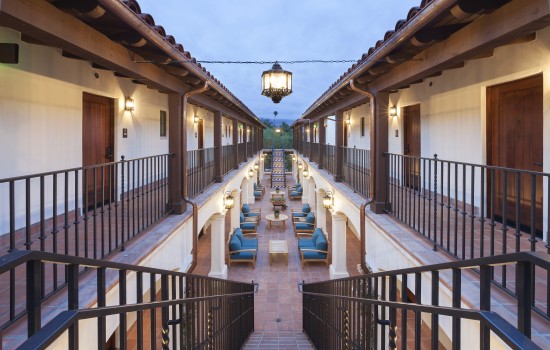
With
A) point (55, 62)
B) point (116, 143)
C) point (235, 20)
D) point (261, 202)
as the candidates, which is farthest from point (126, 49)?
point (235, 20)

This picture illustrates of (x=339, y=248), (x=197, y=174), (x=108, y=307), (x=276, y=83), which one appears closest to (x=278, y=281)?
(x=339, y=248)

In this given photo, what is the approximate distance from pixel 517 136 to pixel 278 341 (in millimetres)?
5974

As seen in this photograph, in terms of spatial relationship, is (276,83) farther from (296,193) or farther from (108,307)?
(296,193)

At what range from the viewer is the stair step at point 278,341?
25.9 ft

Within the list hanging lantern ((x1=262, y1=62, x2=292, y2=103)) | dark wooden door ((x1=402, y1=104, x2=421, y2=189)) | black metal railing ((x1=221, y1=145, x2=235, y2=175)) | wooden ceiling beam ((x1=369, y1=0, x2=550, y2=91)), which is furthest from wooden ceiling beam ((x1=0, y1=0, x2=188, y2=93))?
black metal railing ((x1=221, y1=145, x2=235, y2=175))

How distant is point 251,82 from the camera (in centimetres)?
7975

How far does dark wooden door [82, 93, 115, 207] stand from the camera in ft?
26.2

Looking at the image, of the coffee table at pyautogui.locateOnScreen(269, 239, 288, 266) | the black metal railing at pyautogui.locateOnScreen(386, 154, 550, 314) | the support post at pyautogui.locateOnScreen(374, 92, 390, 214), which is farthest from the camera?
the coffee table at pyautogui.locateOnScreen(269, 239, 288, 266)

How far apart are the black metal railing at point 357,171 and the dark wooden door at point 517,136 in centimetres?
249

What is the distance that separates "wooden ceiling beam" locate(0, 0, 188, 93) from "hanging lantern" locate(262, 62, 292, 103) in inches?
125

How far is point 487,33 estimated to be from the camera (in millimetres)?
3943

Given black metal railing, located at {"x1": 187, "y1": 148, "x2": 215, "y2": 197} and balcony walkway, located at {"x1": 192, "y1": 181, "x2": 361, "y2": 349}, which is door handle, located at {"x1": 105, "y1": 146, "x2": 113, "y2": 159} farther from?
balcony walkway, located at {"x1": 192, "y1": 181, "x2": 361, "y2": 349}

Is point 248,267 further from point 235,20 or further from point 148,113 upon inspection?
point 235,20

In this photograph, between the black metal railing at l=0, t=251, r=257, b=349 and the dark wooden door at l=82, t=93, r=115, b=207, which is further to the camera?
the dark wooden door at l=82, t=93, r=115, b=207
